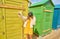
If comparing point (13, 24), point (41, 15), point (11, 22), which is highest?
point (41, 15)

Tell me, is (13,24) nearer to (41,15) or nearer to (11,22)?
(11,22)

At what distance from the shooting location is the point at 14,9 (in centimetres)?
557

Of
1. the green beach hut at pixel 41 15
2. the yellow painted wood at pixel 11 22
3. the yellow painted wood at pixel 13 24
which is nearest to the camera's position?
the yellow painted wood at pixel 11 22

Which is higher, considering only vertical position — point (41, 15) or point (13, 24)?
point (41, 15)

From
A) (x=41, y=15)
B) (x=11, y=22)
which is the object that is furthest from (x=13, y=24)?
(x=41, y=15)

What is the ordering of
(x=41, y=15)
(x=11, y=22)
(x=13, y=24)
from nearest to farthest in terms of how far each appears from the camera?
(x=11, y=22)
(x=13, y=24)
(x=41, y=15)

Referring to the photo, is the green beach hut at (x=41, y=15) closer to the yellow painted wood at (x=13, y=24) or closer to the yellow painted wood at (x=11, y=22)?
the yellow painted wood at (x=11, y=22)

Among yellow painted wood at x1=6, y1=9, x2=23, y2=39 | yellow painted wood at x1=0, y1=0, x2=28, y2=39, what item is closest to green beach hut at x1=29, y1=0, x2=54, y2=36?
yellow painted wood at x1=0, y1=0, x2=28, y2=39

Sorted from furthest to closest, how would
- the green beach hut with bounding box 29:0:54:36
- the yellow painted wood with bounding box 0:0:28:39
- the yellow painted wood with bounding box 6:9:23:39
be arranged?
the green beach hut with bounding box 29:0:54:36
the yellow painted wood with bounding box 6:9:23:39
the yellow painted wood with bounding box 0:0:28:39

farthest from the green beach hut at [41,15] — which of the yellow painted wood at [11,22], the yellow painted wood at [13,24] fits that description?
the yellow painted wood at [13,24]

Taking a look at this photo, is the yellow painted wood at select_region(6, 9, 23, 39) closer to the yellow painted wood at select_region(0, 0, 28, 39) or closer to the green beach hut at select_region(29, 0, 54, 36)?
the yellow painted wood at select_region(0, 0, 28, 39)

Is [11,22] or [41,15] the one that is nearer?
[11,22]

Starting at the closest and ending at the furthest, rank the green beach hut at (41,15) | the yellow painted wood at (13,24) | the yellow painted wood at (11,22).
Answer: the yellow painted wood at (11,22) → the yellow painted wood at (13,24) → the green beach hut at (41,15)

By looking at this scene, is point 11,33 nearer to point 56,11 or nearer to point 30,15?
point 30,15
